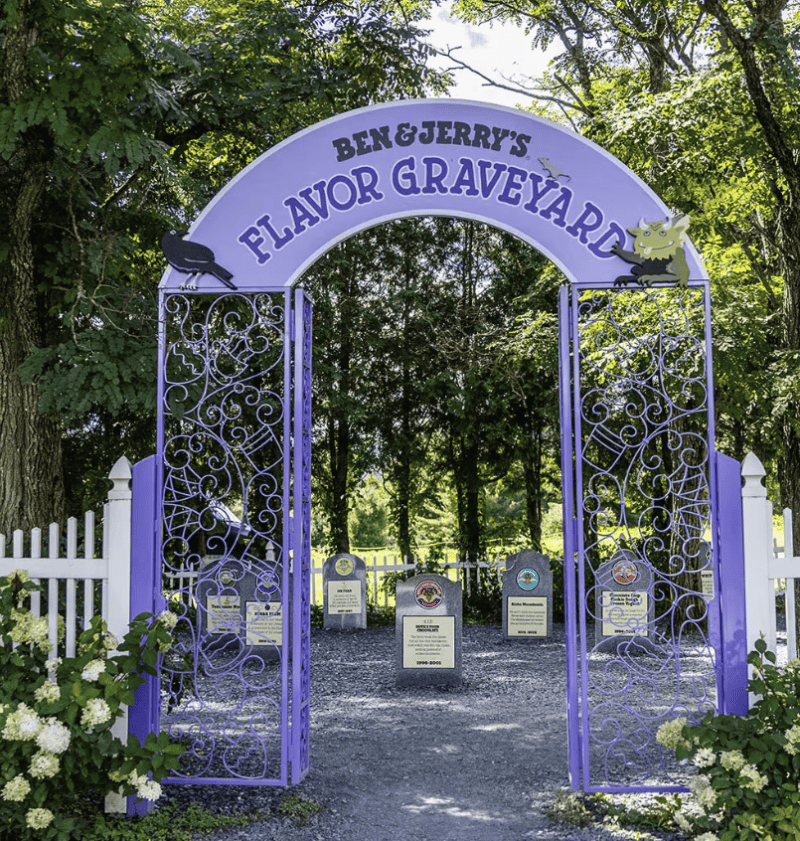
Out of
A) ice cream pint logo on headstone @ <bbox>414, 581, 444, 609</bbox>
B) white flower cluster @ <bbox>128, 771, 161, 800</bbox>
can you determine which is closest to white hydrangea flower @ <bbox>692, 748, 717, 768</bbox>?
white flower cluster @ <bbox>128, 771, 161, 800</bbox>

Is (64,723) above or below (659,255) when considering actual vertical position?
below

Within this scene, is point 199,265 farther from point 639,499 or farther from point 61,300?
point 639,499

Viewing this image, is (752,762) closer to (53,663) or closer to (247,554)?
(247,554)

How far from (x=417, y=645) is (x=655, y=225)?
5.62 metres

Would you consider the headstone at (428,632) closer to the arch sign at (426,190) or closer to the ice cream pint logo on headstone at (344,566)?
the ice cream pint logo on headstone at (344,566)

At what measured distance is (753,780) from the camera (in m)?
4.16

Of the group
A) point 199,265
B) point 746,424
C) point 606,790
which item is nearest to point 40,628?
point 199,265

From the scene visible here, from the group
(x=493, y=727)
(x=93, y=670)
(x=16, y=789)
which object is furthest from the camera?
(x=493, y=727)

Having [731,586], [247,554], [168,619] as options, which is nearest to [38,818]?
[168,619]

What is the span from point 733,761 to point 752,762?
0.40 ft

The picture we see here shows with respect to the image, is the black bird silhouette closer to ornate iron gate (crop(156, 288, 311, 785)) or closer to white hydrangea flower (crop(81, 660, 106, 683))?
ornate iron gate (crop(156, 288, 311, 785))

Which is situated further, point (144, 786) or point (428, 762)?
point (428, 762)

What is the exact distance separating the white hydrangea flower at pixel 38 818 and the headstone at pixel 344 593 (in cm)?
867

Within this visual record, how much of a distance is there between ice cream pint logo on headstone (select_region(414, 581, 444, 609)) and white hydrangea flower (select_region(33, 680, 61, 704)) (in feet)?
17.3
